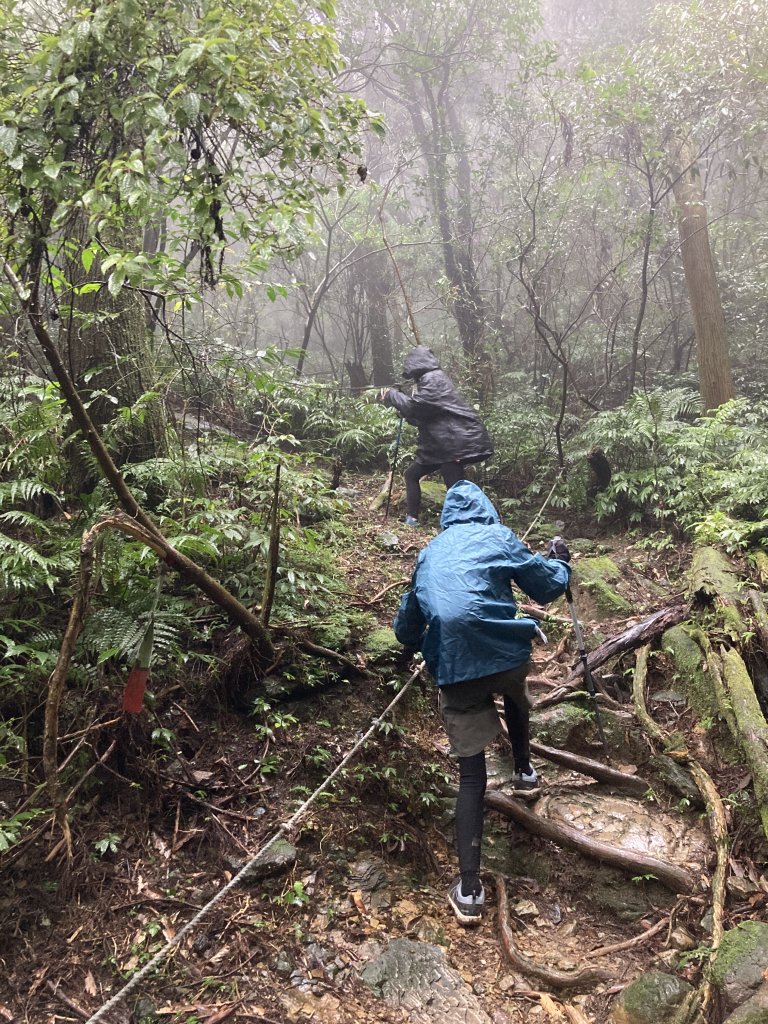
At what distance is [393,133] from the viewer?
20016mm

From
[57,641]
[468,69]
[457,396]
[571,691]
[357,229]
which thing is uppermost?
[468,69]

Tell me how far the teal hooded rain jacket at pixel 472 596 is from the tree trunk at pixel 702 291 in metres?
7.94

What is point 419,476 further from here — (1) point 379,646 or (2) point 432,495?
(1) point 379,646

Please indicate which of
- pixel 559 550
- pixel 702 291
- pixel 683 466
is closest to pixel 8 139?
pixel 559 550

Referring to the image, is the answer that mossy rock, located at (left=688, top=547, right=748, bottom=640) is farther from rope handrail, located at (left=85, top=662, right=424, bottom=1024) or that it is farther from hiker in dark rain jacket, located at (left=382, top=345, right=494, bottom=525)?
hiker in dark rain jacket, located at (left=382, top=345, right=494, bottom=525)

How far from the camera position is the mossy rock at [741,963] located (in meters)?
2.52

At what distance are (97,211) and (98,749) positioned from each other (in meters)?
2.83

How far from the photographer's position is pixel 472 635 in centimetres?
361

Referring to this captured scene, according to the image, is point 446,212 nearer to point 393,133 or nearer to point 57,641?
point 393,133

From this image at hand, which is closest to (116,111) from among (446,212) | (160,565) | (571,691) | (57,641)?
(160,565)

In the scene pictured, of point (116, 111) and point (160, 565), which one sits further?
point (160, 565)

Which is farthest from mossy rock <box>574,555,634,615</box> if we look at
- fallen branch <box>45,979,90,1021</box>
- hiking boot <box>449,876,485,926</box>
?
fallen branch <box>45,979,90,1021</box>

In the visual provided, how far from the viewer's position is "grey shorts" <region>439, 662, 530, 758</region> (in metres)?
3.71

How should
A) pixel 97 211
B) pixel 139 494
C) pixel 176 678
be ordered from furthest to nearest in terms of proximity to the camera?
pixel 139 494 < pixel 176 678 < pixel 97 211
